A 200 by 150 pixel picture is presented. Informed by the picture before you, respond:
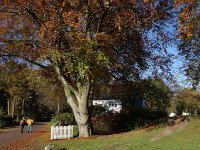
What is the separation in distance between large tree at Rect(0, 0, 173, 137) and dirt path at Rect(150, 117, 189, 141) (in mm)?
4658

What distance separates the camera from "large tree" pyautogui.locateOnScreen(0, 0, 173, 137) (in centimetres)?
2264

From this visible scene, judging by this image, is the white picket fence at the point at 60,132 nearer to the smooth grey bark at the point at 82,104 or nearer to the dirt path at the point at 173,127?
the smooth grey bark at the point at 82,104

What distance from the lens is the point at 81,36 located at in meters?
23.4

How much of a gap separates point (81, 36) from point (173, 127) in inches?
326

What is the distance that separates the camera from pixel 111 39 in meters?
23.4

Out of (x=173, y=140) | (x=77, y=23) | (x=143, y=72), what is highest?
(x=77, y=23)

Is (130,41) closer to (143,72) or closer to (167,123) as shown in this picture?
(143,72)

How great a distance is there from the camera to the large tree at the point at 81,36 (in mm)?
22641

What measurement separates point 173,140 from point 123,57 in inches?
396

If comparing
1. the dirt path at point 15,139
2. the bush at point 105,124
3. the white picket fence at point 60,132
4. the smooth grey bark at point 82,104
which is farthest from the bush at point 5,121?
the white picket fence at point 60,132

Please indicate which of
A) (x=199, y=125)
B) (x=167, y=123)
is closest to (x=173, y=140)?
(x=199, y=125)

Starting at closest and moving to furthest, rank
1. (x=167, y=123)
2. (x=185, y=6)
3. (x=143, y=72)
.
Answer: (x=185, y=6) → (x=167, y=123) → (x=143, y=72)

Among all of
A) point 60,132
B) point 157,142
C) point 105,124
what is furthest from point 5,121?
point 157,142

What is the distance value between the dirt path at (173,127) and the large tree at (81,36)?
4.66 m
